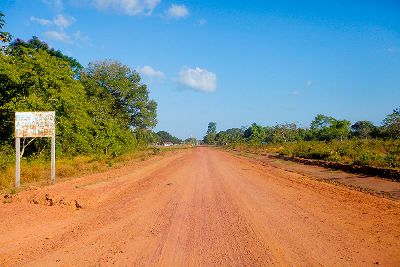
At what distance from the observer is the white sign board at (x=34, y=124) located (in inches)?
554

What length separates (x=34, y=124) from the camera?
14469 millimetres

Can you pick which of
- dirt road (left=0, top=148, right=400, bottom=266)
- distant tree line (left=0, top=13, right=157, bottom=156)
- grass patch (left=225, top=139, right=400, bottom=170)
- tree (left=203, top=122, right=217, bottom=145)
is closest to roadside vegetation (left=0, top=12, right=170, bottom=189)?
distant tree line (left=0, top=13, right=157, bottom=156)

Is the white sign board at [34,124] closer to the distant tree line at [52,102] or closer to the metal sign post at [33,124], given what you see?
the metal sign post at [33,124]

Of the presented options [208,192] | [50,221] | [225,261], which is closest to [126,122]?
[208,192]

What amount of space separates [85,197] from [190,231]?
486 cm

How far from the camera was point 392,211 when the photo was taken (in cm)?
909

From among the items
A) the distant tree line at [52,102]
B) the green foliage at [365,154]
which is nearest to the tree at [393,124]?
the green foliage at [365,154]

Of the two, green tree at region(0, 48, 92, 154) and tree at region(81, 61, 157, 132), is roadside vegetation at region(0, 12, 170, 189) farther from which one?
tree at region(81, 61, 157, 132)

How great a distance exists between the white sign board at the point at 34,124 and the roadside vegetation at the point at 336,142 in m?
17.1

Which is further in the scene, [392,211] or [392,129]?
[392,129]

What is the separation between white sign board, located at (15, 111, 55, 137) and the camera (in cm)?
1406

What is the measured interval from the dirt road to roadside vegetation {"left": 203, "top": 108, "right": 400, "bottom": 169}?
11.3 meters

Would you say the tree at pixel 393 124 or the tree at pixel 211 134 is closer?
the tree at pixel 393 124

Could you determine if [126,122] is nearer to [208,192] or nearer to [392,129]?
[392,129]
